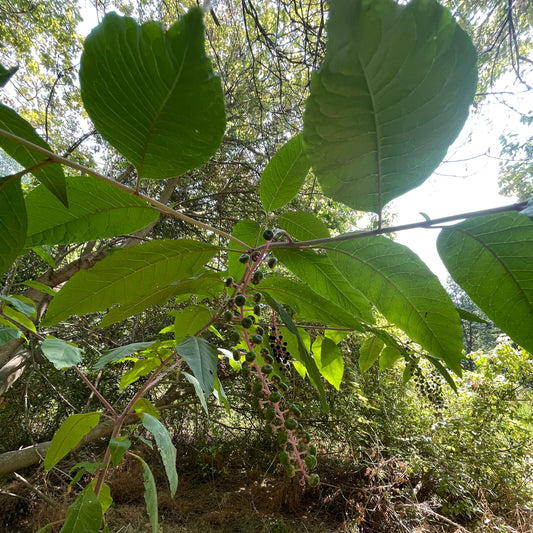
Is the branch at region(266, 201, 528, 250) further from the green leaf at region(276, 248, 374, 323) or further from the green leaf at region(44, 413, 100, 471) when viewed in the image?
the green leaf at region(44, 413, 100, 471)

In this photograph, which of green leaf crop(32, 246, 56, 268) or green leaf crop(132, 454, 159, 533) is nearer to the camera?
green leaf crop(132, 454, 159, 533)

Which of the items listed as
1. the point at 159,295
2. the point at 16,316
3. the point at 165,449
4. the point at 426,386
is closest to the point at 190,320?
the point at 159,295

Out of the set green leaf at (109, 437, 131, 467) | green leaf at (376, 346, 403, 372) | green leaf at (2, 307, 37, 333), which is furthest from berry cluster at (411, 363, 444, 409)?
green leaf at (2, 307, 37, 333)

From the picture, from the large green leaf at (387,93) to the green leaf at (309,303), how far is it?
24 centimetres

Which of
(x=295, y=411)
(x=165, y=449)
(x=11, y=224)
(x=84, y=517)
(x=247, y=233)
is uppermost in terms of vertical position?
(x=247, y=233)

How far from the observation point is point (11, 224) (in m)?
0.36

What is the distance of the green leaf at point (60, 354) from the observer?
30.9 inches

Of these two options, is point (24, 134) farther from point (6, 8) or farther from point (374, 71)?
point (6, 8)

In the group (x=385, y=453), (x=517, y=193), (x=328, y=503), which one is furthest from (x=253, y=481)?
(x=517, y=193)

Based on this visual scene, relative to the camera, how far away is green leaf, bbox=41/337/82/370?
786 mm

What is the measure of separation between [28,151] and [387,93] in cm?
38

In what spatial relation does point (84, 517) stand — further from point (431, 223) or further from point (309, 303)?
point (431, 223)

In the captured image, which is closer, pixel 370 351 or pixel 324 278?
pixel 324 278

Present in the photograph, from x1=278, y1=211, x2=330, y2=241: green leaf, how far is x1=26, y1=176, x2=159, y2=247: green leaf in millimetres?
245
